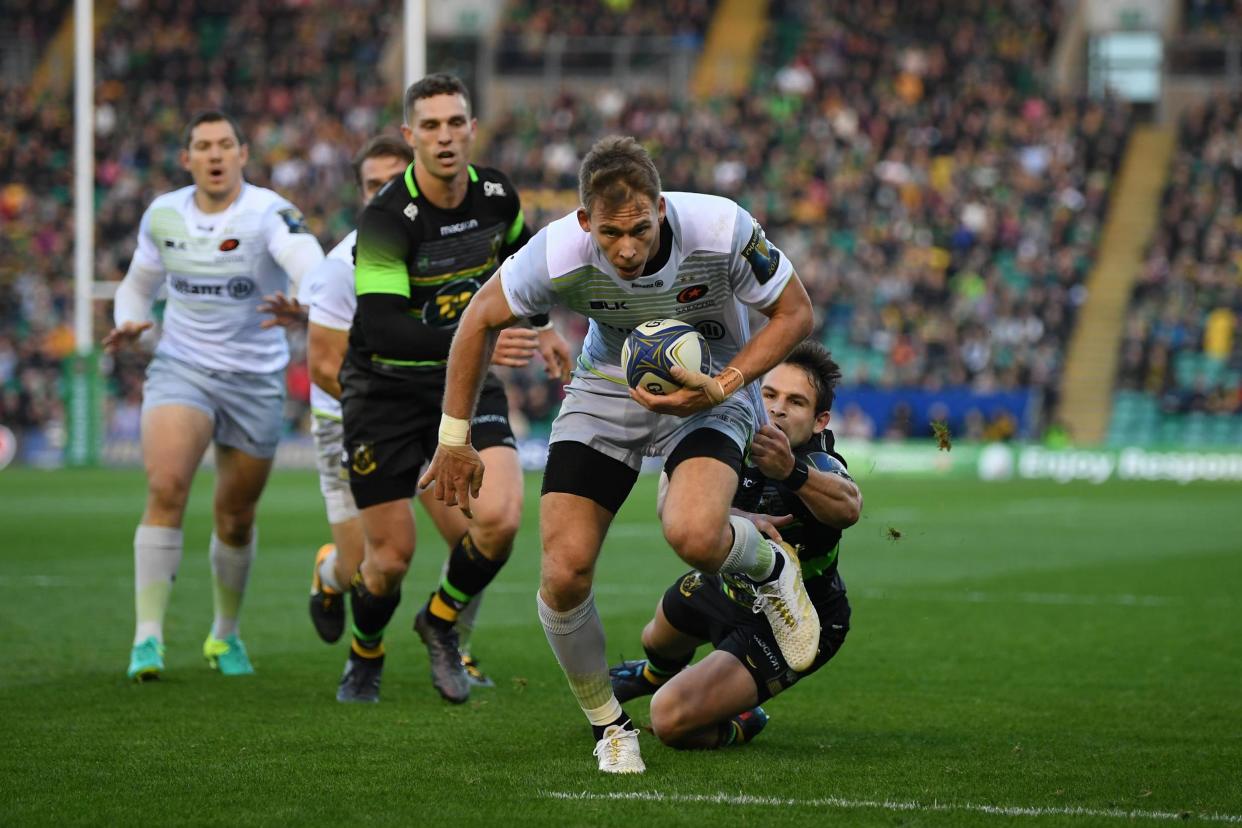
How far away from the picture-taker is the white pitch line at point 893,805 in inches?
199

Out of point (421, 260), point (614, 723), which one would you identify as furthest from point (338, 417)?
point (614, 723)

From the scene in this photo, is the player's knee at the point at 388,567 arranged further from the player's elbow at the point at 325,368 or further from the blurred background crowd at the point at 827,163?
the blurred background crowd at the point at 827,163

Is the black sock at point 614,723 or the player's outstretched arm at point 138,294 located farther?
the player's outstretched arm at point 138,294

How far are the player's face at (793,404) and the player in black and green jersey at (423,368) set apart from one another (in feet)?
3.59

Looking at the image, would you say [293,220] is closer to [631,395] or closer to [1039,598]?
[631,395]

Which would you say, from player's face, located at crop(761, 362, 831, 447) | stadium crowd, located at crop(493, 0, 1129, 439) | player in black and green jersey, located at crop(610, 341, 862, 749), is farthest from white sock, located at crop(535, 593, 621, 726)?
stadium crowd, located at crop(493, 0, 1129, 439)

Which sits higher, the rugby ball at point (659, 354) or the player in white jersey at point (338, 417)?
the rugby ball at point (659, 354)

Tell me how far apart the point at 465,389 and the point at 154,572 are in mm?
3098

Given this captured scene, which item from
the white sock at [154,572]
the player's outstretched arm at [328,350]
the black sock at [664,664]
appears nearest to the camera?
the black sock at [664,664]

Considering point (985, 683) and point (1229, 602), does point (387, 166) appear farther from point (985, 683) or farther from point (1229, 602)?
point (1229, 602)

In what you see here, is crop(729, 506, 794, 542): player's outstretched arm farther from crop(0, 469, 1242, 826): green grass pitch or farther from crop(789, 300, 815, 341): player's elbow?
crop(789, 300, 815, 341): player's elbow

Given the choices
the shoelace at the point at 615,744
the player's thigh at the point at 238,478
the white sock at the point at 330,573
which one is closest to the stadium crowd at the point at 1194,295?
the white sock at the point at 330,573

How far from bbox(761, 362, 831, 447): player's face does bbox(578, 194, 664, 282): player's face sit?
3.86 ft

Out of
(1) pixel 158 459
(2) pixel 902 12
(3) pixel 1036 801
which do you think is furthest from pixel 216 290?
(2) pixel 902 12
